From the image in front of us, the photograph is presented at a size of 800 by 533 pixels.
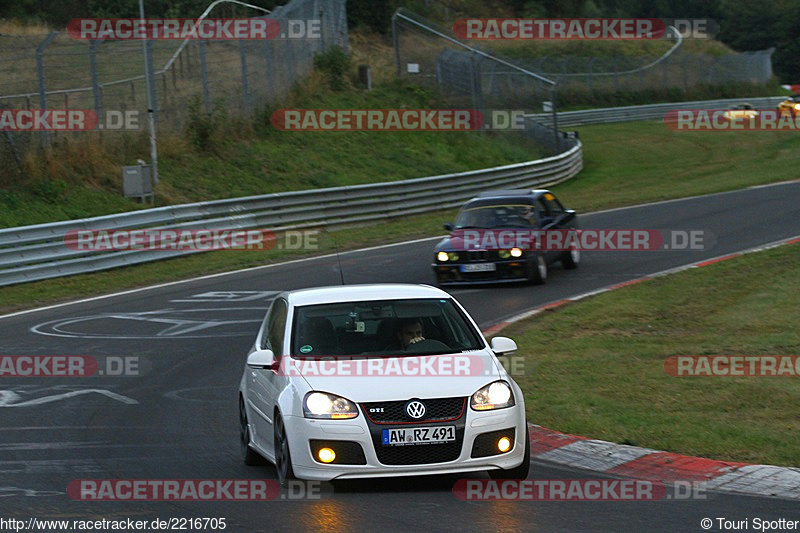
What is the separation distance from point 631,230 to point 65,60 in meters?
14.6

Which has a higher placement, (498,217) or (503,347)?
(503,347)

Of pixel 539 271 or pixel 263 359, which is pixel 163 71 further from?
pixel 263 359

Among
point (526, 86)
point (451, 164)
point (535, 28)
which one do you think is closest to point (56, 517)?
point (451, 164)

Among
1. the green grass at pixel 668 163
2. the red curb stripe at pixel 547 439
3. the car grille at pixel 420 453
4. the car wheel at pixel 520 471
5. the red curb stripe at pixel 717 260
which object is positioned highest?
the car grille at pixel 420 453

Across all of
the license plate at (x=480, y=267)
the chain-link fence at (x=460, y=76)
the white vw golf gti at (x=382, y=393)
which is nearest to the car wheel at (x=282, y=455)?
the white vw golf gti at (x=382, y=393)

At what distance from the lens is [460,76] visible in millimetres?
44031

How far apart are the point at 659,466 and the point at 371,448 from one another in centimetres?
226

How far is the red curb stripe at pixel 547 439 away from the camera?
30.7 feet

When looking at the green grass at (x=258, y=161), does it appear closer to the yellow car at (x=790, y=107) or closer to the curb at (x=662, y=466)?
the curb at (x=662, y=466)

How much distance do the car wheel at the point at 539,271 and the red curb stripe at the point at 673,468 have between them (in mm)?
11021

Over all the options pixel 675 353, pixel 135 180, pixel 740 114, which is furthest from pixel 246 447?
pixel 740 114

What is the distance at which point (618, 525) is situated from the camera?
22.7 ft

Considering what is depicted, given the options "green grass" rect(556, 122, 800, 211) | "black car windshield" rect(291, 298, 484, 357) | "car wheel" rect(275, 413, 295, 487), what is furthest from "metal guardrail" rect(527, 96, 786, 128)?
"car wheel" rect(275, 413, 295, 487)

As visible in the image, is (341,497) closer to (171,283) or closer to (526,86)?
(171,283)
